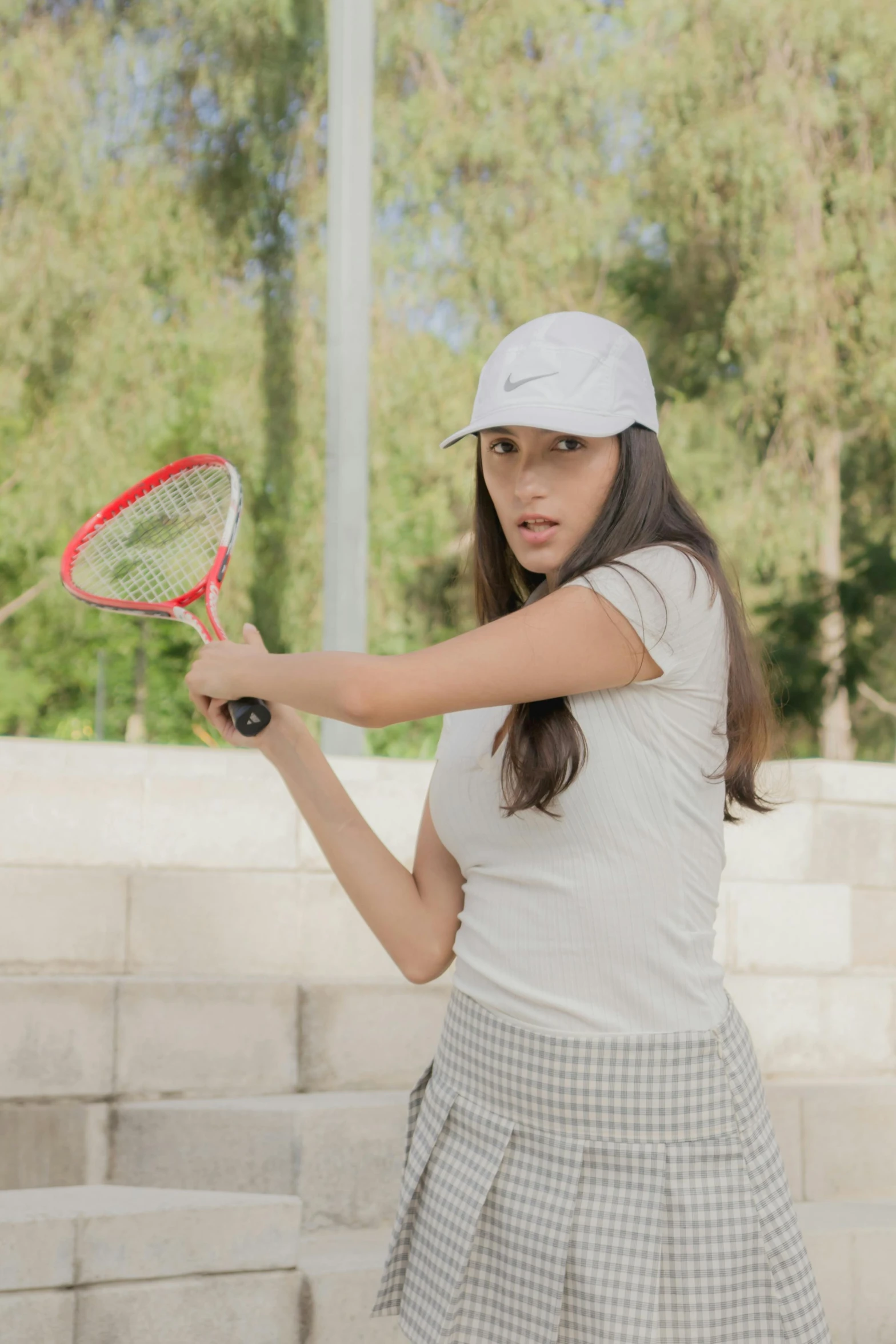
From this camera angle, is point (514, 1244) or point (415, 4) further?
point (415, 4)

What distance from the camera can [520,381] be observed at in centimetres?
151

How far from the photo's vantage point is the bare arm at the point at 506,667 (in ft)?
4.69

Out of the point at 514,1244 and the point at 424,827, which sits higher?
the point at 424,827

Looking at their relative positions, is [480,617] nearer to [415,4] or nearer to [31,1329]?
[31,1329]

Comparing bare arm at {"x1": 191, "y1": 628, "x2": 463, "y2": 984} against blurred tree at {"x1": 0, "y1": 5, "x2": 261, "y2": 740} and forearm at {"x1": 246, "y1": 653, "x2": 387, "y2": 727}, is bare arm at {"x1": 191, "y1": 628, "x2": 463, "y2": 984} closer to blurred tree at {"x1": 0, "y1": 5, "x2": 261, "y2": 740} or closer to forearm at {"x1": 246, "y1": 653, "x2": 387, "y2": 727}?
forearm at {"x1": 246, "y1": 653, "x2": 387, "y2": 727}

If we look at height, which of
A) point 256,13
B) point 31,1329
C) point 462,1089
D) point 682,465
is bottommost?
point 31,1329

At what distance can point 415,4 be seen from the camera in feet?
26.7

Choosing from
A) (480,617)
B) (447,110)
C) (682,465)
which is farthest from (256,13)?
(480,617)

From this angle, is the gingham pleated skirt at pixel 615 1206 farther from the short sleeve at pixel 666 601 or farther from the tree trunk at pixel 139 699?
the tree trunk at pixel 139 699

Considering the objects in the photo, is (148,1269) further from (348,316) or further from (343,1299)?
(348,316)

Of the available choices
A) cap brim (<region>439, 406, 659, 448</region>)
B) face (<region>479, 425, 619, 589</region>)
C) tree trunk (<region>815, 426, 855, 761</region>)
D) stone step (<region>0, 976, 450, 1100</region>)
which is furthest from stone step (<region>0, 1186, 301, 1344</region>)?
tree trunk (<region>815, 426, 855, 761</region>)

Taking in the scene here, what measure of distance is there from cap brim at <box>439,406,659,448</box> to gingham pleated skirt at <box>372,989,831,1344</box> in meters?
0.61

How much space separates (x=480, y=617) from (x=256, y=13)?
22.5ft

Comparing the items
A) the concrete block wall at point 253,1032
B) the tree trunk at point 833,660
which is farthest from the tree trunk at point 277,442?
the tree trunk at point 833,660
